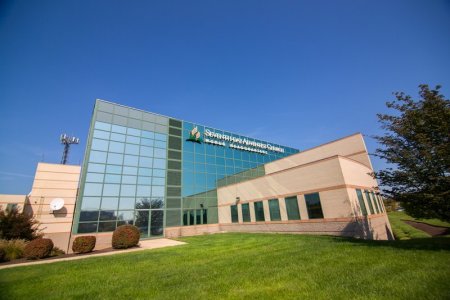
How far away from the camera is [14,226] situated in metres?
16.3

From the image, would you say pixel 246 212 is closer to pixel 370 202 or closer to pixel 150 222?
pixel 150 222

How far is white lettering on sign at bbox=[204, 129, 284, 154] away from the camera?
33659mm

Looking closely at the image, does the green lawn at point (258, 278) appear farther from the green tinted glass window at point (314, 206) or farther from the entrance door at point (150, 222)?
the entrance door at point (150, 222)

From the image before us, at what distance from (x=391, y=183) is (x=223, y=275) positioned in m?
10.1

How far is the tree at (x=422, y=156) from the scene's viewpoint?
9.08 meters

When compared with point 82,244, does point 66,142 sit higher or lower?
higher

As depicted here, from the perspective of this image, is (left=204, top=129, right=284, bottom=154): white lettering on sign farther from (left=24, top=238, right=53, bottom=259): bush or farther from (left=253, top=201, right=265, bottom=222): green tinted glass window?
(left=24, top=238, right=53, bottom=259): bush

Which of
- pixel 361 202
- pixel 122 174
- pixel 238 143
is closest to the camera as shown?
pixel 361 202

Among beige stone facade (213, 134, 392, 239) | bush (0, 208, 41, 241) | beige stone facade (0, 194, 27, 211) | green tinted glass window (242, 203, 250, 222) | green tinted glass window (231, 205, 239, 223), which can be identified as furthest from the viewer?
green tinted glass window (231, 205, 239, 223)

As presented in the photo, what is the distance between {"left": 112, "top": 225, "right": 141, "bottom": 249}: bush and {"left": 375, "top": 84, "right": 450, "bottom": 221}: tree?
755 inches

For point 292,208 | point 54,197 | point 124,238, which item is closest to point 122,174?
point 54,197

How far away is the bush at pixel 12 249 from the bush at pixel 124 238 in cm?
604

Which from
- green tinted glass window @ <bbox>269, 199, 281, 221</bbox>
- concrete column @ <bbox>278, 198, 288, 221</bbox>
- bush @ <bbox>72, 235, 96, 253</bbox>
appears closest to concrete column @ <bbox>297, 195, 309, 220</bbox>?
concrete column @ <bbox>278, 198, 288, 221</bbox>

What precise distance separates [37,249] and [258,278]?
→ 16448 mm
